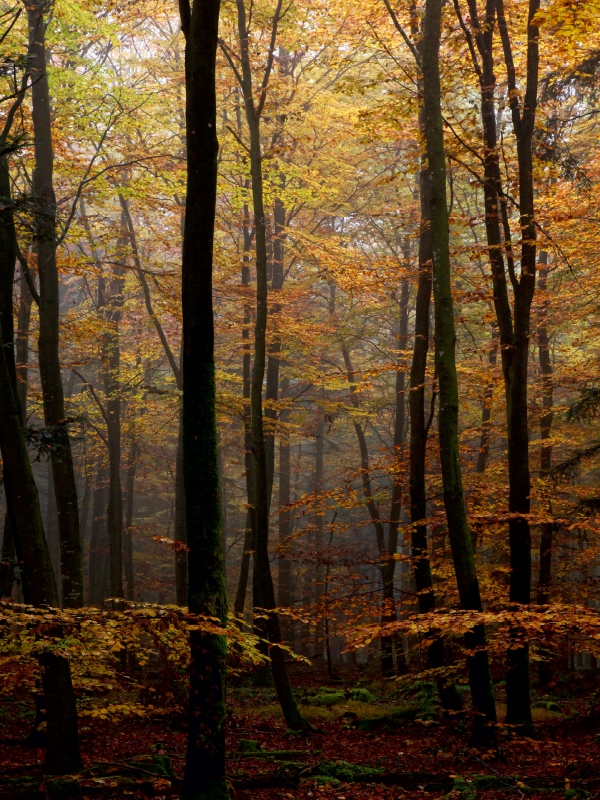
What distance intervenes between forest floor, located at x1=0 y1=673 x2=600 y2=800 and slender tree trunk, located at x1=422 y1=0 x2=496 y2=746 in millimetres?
684

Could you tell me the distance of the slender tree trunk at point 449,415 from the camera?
23.7ft

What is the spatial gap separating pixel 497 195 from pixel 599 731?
7751mm

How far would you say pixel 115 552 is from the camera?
1609 centimetres

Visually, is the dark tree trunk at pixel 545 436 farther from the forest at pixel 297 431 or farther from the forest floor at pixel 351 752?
the forest floor at pixel 351 752

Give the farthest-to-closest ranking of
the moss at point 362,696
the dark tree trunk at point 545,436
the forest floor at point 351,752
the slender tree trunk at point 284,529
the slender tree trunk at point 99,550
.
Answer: the slender tree trunk at point 99,550 → the slender tree trunk at point 284,529 → the dark tree trunk at point 545,436 → the moss at point 362,696 → the forest floor at point 351,752

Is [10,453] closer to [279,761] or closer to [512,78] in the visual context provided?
[279,761]

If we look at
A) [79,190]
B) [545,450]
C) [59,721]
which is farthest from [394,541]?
[79,190]

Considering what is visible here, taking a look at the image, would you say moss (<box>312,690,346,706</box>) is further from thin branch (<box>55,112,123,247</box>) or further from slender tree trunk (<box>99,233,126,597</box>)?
thin branch (<box>55,112,123,247</box>)

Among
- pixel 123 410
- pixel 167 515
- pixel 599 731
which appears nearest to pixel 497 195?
pixel 599 731

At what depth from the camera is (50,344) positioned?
903cm

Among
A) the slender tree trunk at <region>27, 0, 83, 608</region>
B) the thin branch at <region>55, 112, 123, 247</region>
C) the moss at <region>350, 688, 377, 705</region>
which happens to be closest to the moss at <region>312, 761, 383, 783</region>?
the slender tree trunk at <region>27, 0, 83, 608</region>

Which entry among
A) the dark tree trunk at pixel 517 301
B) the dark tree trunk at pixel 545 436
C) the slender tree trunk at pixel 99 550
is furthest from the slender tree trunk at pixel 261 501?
the slender tree trunk at pixel 99 550

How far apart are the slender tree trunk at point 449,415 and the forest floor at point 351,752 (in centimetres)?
68

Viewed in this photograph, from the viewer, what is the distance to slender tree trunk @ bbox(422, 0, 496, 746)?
722cm
